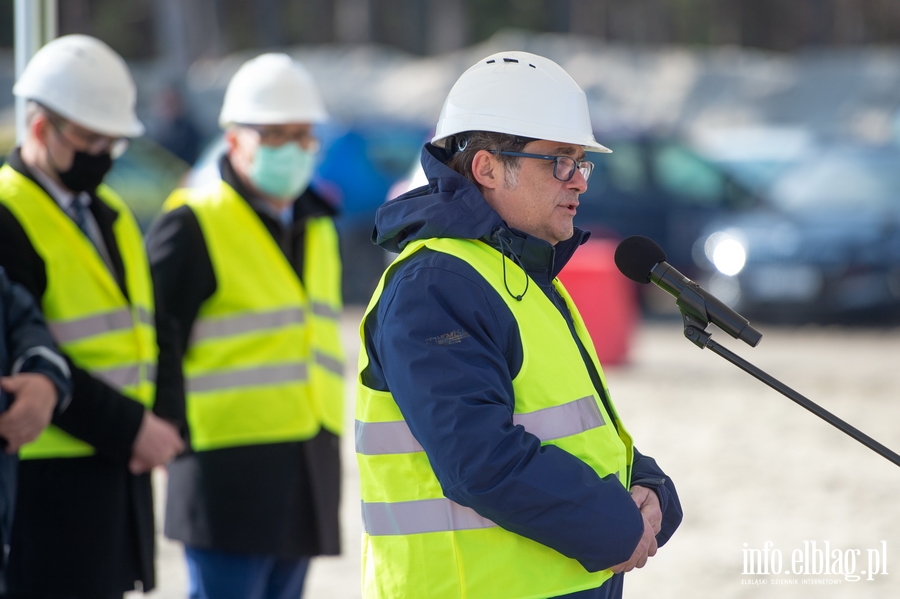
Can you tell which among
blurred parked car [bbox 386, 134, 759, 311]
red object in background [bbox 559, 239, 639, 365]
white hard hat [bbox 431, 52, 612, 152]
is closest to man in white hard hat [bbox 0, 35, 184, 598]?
white hard hat [bbox 431, 52, 612, 152]

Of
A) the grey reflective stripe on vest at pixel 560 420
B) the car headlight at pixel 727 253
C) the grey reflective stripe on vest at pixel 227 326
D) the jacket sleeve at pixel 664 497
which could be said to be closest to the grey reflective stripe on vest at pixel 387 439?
the grey reflective stripe on vest at pixel 560 420

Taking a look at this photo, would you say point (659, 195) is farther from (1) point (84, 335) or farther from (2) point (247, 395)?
(1) point (84, 335)

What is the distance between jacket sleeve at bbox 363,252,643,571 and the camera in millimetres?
2654

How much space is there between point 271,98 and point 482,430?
2.57m

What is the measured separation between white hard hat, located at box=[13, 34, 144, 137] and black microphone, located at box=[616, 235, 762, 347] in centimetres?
185

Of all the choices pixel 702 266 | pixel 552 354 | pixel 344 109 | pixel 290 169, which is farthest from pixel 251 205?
pixel 344 109

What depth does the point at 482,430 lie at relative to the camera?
264 centimetres

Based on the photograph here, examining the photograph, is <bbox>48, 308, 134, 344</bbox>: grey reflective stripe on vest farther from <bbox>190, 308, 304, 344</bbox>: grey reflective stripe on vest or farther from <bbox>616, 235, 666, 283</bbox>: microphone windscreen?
<bbox>616, 235, 666, 283</bbox>: microphone windscreen

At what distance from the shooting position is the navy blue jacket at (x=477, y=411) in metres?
2.66

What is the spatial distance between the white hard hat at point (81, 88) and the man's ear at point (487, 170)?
1.68 meters

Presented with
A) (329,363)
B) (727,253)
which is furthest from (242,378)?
(727,253)

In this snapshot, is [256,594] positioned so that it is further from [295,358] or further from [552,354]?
[552,354]

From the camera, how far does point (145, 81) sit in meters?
32.8

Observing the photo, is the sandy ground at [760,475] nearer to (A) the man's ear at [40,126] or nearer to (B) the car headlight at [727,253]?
(B) the car headlight at [727,253]
